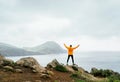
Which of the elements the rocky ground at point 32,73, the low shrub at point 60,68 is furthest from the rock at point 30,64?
the low shrub at point 60,68

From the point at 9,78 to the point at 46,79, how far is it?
9.33ft

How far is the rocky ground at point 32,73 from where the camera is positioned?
898 inches

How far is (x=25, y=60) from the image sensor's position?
92.9 ft

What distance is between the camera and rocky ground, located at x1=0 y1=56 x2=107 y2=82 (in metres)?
22.8

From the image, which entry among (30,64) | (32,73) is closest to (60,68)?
(30,64)

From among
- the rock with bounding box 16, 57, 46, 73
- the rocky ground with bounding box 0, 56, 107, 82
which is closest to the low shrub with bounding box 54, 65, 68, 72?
the rocky ground with bounding box 0, 56, 107, 82

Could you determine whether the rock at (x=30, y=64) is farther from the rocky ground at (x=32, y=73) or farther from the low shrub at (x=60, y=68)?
the low shrub at (x=60, y=68)

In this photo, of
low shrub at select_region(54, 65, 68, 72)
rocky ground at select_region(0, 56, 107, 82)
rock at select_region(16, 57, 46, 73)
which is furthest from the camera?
low shrub at select_region(54, 65, 68, 72)

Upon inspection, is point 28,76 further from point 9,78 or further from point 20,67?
point 20,67

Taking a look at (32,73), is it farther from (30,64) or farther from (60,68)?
(60,68)

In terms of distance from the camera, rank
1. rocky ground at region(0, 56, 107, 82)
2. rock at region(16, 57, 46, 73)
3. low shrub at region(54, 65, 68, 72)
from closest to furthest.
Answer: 1. rocky ground at region(0, 56, 107, 82)
2. rock at region(16, 57, 46, 73)
3. low shrub at region(54, 65, 68, 72)

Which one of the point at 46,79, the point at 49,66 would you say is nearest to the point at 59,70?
the point at 49,66

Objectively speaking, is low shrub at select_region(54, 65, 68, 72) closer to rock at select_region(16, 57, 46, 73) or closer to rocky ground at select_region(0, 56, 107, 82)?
rocky ground at select_region(0, 56, 107, 82)

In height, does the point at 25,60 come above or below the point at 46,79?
above
